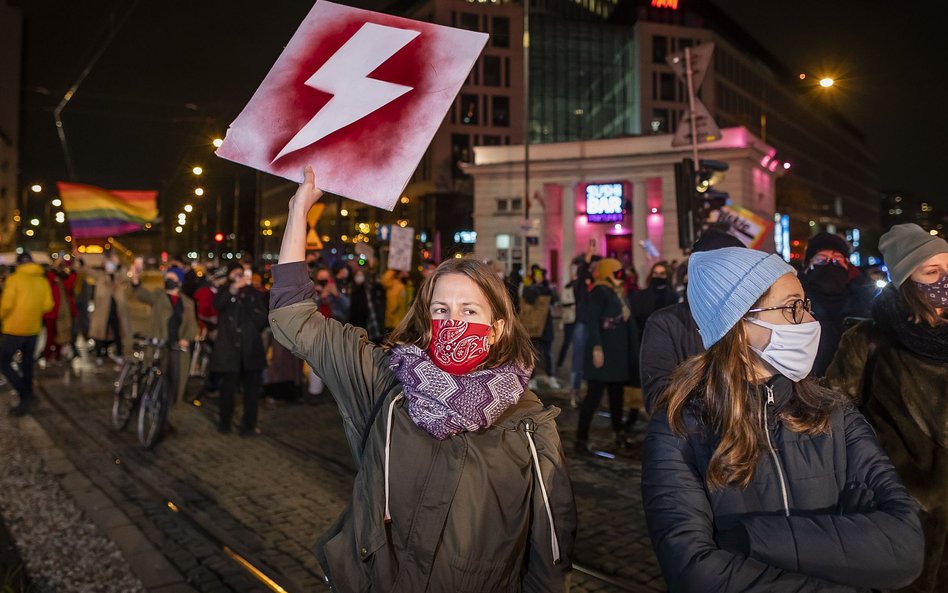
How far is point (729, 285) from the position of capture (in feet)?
6.75

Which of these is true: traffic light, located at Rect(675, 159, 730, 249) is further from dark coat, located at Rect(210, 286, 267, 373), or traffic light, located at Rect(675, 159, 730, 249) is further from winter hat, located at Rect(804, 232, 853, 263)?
dark coat, located at Rect(210, 286, 267, 373)

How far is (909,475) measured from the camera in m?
2.88

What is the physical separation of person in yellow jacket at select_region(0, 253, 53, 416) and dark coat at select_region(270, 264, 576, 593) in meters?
9.10

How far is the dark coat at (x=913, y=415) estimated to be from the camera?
9.12 feet

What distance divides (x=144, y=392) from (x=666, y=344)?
20.4 feet

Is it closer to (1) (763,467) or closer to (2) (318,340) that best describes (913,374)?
(1) (763,467)

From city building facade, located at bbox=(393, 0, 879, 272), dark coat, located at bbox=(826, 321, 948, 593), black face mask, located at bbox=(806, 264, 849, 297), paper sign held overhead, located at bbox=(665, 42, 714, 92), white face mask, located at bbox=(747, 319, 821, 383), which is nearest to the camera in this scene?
white face mask, located at bbox=(747, 319, 821, 383)

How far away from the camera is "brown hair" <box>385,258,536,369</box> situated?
2389 mm

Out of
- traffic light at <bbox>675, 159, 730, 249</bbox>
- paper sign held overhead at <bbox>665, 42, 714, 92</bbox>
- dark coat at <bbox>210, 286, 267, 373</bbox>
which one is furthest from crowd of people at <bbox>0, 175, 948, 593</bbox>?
paper sign held overhead at <bbox>665, 42, 714, 92</bbox>

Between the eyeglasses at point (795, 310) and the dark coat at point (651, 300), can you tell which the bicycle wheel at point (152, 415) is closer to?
the dark coat at point (651, 300)

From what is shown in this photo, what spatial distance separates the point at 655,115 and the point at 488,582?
Result: 230 ft

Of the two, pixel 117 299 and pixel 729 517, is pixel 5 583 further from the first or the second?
pixel 117 299

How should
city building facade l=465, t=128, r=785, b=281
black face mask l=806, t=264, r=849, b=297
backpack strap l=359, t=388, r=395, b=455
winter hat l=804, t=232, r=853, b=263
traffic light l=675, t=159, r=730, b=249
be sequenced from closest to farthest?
1. backpack strap l=359, t=388, r=395, b=455
2. black face mask l=806, t=264, r=849, b=297
3. winter hat l=804, t=232, r=853, b=263
4. traffic light l=675, t=159, r=730, b=249
5. city building facade l=465, t=128, r=785, b=281

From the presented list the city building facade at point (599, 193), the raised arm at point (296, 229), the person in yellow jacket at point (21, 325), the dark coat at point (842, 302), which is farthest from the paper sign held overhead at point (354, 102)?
the city building facade at point (599, 193)
